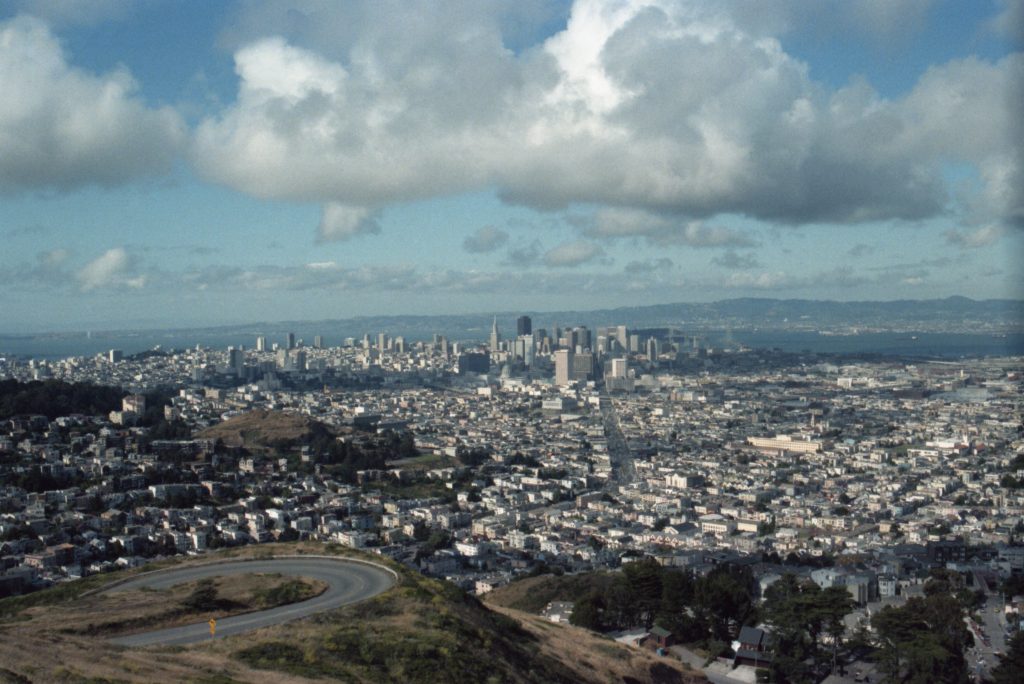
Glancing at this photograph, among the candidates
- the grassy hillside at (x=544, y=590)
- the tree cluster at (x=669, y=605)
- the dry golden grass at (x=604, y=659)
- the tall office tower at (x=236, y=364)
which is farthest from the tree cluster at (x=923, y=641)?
the tall office tower at (x=236, y=364)

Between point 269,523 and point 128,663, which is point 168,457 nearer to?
point 269,523

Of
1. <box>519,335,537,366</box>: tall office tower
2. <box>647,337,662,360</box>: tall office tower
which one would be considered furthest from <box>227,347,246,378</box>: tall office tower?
<box>647,337,662,360</box>: tall office tower

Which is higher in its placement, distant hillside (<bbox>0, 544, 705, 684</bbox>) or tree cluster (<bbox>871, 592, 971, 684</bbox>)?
distant hillside (<bbox>0, 544, 705, 684</bbox>)

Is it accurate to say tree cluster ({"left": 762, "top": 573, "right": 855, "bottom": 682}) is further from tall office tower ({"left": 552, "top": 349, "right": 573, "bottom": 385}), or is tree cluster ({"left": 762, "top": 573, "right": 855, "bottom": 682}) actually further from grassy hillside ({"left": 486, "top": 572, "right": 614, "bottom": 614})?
tall office tower ({"left": 552, "top": 349, "right": 573, "bottom": 385})

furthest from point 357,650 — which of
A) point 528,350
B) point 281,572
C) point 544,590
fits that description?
point 528,350

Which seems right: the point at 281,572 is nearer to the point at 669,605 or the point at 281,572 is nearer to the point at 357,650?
the point at 357,650
